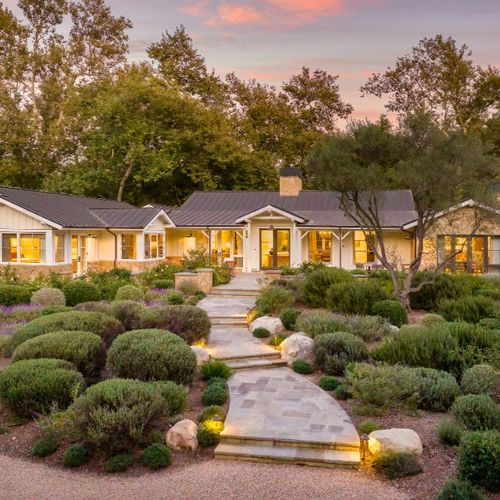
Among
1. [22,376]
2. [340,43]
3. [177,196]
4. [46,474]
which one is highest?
[340,43]

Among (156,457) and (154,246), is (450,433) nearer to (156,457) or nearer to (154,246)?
(156,457)

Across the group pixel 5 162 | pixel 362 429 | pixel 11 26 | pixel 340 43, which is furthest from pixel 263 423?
pixel 11 26

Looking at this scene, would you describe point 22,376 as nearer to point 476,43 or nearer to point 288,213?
point 288,213

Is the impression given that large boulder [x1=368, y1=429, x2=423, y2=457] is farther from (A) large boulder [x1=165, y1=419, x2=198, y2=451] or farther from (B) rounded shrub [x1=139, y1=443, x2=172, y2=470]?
(B) rounded shrub [x1=139, y1=443, x2=172, y2=470]

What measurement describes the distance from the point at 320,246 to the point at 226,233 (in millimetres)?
5129

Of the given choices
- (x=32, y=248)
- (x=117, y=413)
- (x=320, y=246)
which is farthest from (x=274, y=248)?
(x=117, y=413)

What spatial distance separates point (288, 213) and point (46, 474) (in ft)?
60.7

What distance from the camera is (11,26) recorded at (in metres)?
34.1

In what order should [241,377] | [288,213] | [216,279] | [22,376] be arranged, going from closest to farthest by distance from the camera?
[22,376] → [241,377] → [216,279] → [288,213]

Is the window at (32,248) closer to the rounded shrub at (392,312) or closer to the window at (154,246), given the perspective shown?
the window at (154,246)

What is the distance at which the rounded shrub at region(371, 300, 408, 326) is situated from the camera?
1269 cm

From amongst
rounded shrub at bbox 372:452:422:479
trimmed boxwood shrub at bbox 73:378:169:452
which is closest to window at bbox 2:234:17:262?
trimmed boxwood shrub at bbox 73:378:169:452

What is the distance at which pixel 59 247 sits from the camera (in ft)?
71.7

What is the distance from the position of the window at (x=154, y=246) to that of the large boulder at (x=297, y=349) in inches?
597
